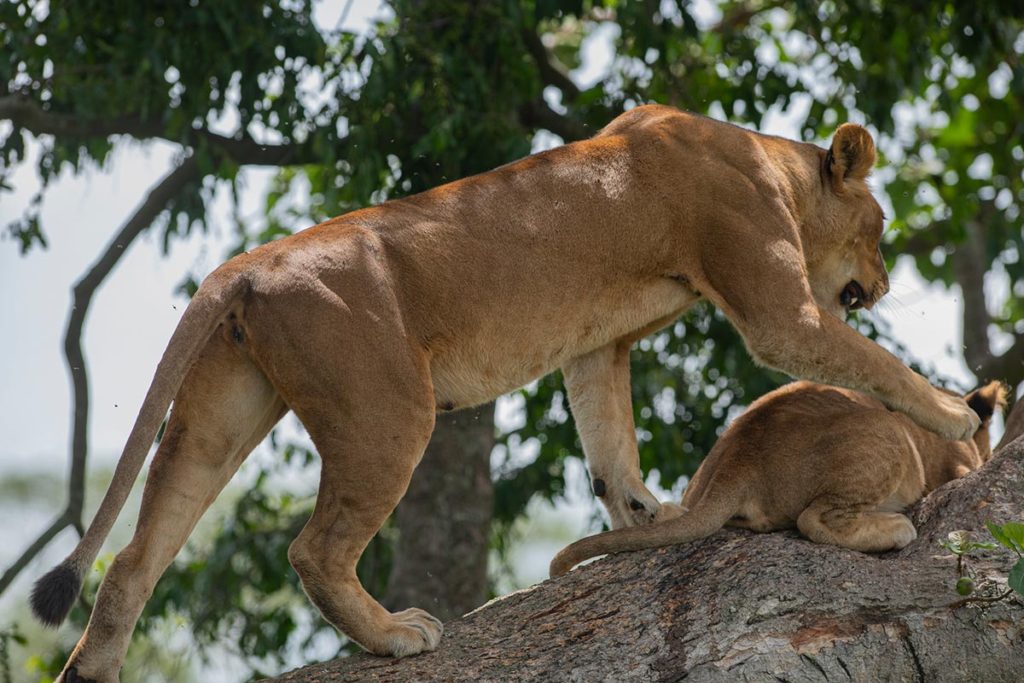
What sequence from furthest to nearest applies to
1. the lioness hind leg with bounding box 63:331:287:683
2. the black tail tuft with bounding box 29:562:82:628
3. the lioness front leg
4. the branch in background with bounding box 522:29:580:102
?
the branch in background with bounding box 522:29:580:102 < the lioness front leg < the lioness hind leg with bounding box 63:331:287:683 < the black tail tuft with bounding box 29:562:82:628

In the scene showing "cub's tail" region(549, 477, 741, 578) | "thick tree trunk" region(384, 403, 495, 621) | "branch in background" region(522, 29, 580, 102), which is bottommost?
"thick tree trunk" region(384, 403, 495, 621)

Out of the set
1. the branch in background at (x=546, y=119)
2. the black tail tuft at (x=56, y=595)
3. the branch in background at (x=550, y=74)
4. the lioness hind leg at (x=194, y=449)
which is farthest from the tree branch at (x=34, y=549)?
the branch in background at (x=550, y=74)

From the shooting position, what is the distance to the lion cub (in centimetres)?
472

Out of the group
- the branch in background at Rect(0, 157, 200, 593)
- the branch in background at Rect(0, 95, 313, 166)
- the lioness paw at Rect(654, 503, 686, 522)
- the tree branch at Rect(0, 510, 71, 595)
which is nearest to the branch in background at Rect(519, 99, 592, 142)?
the branch in background at Rect(0, 95, 313, 166)

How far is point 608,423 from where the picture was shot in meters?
5.54

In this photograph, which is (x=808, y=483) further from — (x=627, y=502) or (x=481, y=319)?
(x=481, y=319)

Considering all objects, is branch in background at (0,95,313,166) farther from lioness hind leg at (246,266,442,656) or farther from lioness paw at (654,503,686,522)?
lioness paw at (654,503,686,522)

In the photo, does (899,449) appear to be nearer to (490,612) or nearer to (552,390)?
(490,612)

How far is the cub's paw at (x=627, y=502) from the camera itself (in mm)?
5258

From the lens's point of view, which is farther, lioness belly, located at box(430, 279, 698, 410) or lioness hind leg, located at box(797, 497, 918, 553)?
lioness belly, located at box(430, 279, 698, 410)

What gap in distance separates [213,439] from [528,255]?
1282 mm

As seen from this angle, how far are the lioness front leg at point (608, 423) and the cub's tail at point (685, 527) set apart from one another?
0.46 m

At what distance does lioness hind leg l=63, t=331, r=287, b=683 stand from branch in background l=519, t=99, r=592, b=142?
4.13 m

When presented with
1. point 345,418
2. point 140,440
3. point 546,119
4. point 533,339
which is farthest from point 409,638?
point 546,119
